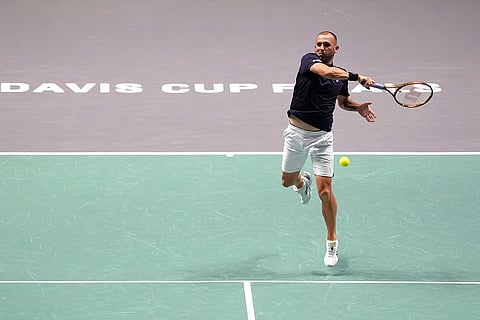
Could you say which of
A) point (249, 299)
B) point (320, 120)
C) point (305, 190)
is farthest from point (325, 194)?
point (249, 299)

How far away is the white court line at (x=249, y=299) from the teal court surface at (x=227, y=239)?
0.02m

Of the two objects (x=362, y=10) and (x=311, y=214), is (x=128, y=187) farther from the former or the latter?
(x=362, y=10)

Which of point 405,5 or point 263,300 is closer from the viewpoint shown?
point 263,300

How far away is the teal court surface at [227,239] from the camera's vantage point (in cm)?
1102

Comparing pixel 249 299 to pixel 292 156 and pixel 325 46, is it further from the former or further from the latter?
pixel 325 46

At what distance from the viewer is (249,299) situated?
437 inches

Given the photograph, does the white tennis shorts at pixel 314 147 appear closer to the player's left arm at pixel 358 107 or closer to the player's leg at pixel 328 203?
the player's leg at pixel 328 203

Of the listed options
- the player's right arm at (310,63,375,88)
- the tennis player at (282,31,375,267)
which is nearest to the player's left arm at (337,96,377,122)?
the tennis player at (282,31,375,267)

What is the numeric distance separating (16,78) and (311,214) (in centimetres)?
686

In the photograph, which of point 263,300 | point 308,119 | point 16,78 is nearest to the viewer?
point 263,300

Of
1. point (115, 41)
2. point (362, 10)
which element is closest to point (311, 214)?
point (115, 41)

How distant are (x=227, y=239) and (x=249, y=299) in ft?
5.15

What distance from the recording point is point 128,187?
1402cm

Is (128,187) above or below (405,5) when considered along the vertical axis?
below
